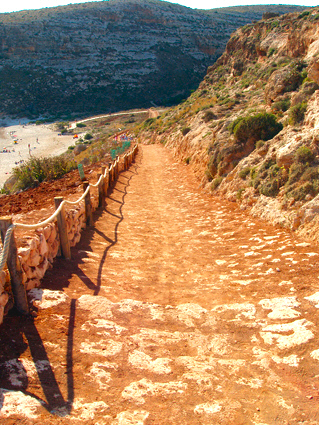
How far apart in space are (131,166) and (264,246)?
13.5m

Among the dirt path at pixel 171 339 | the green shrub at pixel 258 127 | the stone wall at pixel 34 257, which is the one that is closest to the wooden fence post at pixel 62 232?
the stone wall at pixel 34 257

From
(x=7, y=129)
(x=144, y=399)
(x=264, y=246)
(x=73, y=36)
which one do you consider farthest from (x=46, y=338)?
(x=73, y=36)

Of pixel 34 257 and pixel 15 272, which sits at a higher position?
pixel 15 272

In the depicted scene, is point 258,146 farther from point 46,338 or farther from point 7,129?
point 7,129

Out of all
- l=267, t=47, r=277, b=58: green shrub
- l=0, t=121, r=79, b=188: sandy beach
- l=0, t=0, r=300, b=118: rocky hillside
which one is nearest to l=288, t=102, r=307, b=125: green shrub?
l=267, t=47, r=277, b=58: green shrub

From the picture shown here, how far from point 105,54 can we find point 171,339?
88.4 meters

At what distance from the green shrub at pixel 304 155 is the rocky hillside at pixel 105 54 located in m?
63.7

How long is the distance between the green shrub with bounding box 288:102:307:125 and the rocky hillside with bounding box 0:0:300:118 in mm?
61864

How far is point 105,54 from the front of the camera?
80.6 metres

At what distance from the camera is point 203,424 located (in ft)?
7.74

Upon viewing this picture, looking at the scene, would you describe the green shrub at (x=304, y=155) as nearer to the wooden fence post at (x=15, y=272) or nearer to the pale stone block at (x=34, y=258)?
the pale stone block at (x=34, y=258)

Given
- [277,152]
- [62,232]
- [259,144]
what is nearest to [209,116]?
[259,144]

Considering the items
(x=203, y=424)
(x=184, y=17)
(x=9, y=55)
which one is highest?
(x=184, y=17)

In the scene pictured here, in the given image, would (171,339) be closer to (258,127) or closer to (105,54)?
(258,127)
